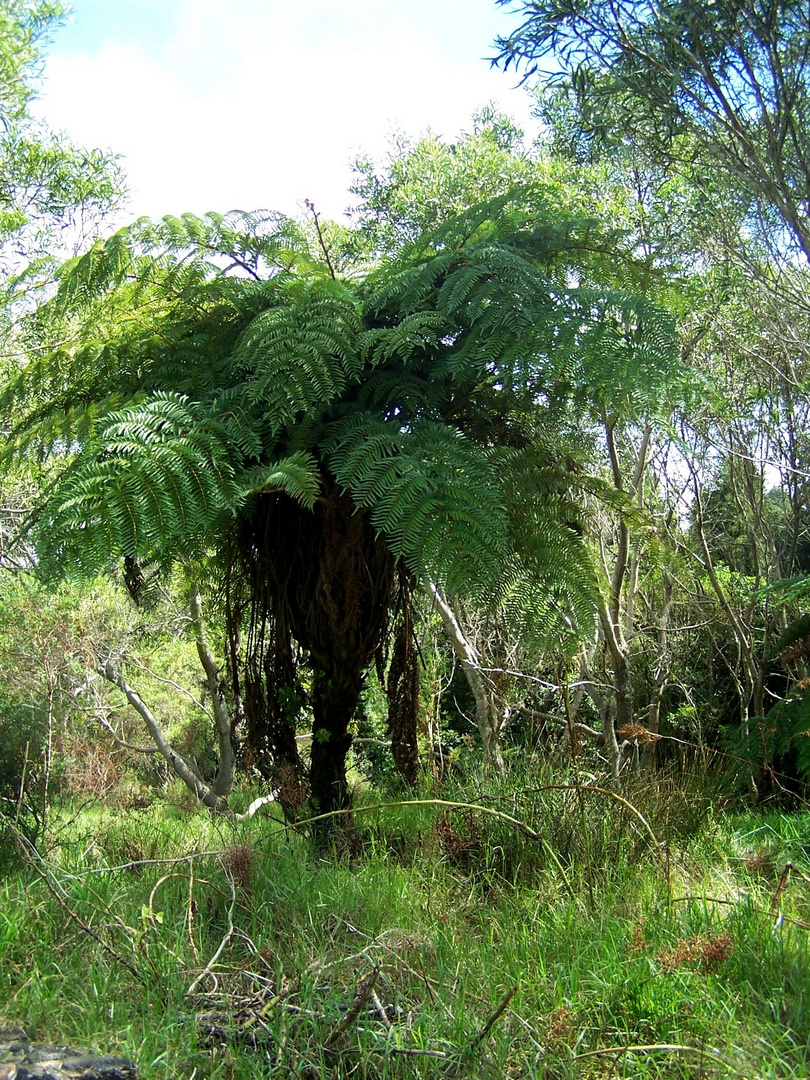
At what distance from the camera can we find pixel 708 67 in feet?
12.6

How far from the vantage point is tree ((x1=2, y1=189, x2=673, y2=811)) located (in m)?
2.65

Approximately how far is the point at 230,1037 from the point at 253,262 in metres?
2.86

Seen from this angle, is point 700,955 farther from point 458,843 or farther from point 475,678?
point 475,678

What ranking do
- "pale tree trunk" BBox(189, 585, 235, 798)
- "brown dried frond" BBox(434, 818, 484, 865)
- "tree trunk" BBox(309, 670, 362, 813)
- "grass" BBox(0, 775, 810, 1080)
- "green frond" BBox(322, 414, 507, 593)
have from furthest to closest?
"pale tree trunk" BBox(189, 585, 235, 798) < "tree trunk" BBox(309, 670, 362, 813) < "brown dried frond" BBox(434, 818, 484, 865) < "green frond" BBox(322, 414, 507, 593) < "grass" BBox(0, 775, 810, 1080)

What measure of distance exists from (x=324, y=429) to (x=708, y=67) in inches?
99.3

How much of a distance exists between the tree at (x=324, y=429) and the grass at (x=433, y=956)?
76 centimetres

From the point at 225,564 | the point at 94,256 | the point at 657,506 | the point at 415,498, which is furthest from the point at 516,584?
the point at 657,506

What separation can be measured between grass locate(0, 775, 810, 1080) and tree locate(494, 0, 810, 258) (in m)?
2.88

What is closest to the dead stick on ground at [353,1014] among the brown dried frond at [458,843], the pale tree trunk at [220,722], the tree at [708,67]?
the brown dried frond at [458,843]

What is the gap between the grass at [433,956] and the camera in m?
1.97

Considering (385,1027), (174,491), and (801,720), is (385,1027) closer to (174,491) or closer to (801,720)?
(174,491)

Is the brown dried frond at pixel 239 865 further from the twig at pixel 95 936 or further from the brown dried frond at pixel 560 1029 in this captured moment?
the brown dried frond at pixel 560 1029

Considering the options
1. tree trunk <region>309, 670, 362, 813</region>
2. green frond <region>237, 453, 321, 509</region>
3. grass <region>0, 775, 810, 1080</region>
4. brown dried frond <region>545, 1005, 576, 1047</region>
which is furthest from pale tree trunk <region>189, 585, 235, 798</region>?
brown dried frond <region>545, 1005, 576, 1047</region>

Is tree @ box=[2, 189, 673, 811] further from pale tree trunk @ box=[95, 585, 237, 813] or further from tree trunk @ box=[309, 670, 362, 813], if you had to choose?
pale tree trunk @ box=[95, 585, 237, 813]
